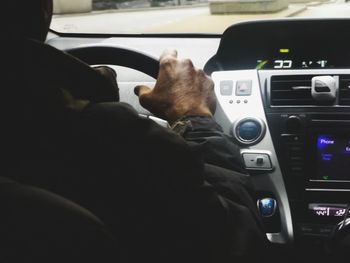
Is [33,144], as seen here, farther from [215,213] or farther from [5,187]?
[215,213]

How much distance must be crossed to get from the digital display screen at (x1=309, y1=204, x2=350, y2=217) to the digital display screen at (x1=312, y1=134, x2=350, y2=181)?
4.8 inches

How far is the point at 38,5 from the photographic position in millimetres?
1250

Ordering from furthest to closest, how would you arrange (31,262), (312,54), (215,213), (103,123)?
1. (312,54)
2. (215,213)
3. (103,123)
4. (31,262)

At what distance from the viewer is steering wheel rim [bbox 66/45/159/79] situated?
196 centimetres

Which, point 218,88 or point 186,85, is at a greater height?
point 186,85

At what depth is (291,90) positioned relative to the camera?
8.04 ft

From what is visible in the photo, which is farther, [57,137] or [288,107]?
[288,107]

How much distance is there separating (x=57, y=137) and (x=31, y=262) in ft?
0.85

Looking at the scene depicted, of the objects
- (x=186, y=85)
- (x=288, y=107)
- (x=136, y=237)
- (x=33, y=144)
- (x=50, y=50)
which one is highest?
(x=50, y=50)

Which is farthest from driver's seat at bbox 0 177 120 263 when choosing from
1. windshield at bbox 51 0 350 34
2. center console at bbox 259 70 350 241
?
windshield at bbox 51 0 350 34

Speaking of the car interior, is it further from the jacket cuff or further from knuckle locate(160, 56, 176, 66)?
the jacket cuff

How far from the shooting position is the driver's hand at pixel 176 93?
71.8 inches

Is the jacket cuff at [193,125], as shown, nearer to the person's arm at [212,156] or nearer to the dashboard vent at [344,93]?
the person's arm at [212,156]

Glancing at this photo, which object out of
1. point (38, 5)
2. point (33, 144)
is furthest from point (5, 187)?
point (38, 5)
